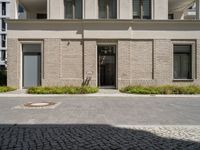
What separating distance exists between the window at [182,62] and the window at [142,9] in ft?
12.0

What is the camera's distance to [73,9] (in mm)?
22688

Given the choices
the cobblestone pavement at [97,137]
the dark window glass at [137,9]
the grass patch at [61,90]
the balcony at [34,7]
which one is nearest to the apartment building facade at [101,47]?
the dark window glass at [137,9]

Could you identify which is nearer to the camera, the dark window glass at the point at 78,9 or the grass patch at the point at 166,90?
the grass patch at the point at 166,90

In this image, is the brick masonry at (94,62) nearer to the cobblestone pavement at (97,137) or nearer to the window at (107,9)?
the window at (107,9)

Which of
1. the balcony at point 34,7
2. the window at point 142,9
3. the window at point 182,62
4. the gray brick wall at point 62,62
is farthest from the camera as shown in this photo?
the balcony at point 34,7

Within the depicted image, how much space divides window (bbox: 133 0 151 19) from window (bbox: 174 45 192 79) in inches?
143

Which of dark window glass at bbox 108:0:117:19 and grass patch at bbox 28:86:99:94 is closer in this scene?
grass patch at bbox 28:86:99:94

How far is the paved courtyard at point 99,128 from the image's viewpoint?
6531mm

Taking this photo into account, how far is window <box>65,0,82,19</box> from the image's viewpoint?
74.3ft

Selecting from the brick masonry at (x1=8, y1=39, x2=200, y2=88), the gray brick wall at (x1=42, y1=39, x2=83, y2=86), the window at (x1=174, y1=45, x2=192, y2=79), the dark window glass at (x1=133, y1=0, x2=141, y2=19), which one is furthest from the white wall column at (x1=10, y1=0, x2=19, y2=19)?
the window at (x1=174, y1=45, x2=192, y2=79)

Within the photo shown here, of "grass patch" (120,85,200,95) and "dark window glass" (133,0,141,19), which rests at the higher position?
"dark window glass" (133,0,141,19)

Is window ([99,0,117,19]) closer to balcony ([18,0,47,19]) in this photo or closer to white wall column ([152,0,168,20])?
white wall column ([152,0,168,20])

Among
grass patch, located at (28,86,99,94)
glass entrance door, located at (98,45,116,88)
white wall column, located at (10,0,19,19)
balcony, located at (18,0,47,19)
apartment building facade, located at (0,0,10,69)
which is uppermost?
apartment building facade, located at (0,0,10,69)

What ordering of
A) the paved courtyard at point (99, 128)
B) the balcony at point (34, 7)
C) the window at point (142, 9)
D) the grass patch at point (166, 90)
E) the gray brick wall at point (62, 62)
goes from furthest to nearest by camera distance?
the balcony at point (34, 7), the window at point (142, 9), the gray brick wall at point (62, 62), the grass patch at point (166, 90), the paved courtyard at point (99, 128)
